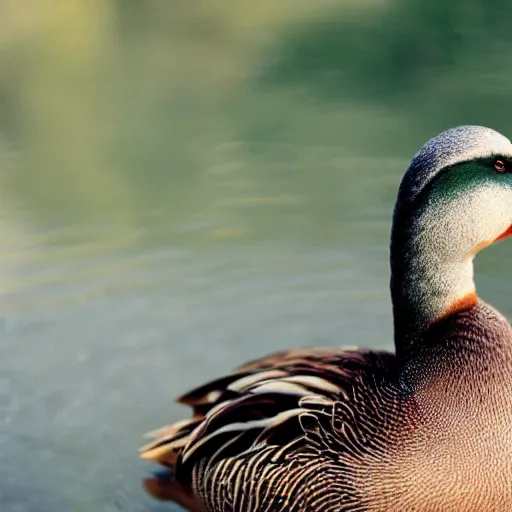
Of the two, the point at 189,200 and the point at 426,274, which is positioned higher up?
the point at 189,200

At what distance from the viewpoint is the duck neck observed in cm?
356

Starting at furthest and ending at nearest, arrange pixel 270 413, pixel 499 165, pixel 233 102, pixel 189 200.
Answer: pixel 233 102 < pixel 189 200 < pixel 270 413 < pixel 499 165

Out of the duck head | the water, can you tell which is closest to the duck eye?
the duck head

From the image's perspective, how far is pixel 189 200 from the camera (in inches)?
313

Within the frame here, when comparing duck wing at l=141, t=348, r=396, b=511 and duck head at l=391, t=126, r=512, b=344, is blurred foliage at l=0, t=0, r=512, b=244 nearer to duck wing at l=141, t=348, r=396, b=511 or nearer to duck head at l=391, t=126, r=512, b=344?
duck wing at l=141, t=348, r=396, b=511

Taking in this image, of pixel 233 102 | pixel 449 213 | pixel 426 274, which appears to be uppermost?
pixel 233 102

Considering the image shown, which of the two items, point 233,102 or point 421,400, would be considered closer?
point 421,400

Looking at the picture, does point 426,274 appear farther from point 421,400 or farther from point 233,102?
point 233,102

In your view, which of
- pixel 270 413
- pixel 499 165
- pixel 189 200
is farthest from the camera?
pixel 189 200

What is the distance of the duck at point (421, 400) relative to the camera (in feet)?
11.4

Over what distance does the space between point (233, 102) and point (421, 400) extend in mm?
8057

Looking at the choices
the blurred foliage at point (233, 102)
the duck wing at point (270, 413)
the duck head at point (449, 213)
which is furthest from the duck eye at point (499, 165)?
the blurred foliage at point (233, 102)

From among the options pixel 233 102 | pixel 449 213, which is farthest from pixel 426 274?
pixel 233 102

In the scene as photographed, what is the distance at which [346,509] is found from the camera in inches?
142
